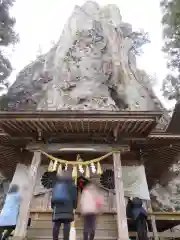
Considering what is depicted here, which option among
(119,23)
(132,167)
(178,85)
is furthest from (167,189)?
(119,23)

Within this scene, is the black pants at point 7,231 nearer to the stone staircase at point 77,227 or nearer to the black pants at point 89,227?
the stone staircase at point 77,227

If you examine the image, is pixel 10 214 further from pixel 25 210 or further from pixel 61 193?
pixel 61 193

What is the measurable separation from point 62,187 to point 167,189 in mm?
12610

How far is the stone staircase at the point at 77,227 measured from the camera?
267 inches

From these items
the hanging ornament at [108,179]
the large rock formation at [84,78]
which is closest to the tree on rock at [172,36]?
the large rock formation at [84,78]

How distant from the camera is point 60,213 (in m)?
4.84

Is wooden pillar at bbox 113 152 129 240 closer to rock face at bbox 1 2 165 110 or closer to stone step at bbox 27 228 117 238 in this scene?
stone step at bbox 27 228 117 238

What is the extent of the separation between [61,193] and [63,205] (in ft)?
0.83

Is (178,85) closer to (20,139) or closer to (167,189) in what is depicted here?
(167,189)

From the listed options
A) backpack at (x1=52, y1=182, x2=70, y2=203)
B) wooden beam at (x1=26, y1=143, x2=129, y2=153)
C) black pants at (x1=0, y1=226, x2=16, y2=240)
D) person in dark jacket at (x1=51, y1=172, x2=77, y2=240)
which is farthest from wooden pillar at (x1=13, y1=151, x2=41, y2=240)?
backpack at (x1=52, y1=182, x2=70, y2=203)

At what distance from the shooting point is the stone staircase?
267 inches

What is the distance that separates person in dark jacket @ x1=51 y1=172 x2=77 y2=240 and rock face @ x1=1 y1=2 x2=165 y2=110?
962 centimetres

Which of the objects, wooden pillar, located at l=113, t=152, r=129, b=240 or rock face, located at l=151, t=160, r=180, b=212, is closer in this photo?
wooden pillar, located at l=113, t=152, r=129, b=240

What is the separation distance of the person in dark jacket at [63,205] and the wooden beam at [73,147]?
2.26 metres
